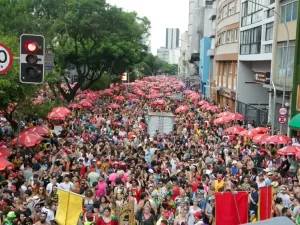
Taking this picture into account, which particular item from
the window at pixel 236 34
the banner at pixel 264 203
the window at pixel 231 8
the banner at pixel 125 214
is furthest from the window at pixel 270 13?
the banner at pixel 125 214

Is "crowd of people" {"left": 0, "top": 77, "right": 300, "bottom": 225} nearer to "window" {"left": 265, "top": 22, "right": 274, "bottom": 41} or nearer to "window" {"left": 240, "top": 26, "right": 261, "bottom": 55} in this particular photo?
"window" {"left": 265, "top": 22, "right": 274, "bottom": 41}

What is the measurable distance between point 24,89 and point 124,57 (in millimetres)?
30080

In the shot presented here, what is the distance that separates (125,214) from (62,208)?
4.36 feet

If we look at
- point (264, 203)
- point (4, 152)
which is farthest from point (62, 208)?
point (4, 152)

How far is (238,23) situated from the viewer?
45344 mm

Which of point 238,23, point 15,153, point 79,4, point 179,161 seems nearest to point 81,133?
point 15,153

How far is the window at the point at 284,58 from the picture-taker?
94.1 ft

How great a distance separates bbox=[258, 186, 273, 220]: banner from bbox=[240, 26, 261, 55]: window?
2576 cm

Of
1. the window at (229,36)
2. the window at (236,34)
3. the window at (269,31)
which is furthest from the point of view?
the window at (229,36)

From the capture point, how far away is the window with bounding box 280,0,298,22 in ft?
92.8

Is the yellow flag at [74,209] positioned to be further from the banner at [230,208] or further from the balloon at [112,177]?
the balloon at [112,177]

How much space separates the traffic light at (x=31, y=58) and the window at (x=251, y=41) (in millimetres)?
28759

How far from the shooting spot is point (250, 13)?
40.2 m

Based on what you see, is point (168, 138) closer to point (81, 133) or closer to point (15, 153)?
point (81, 133)
